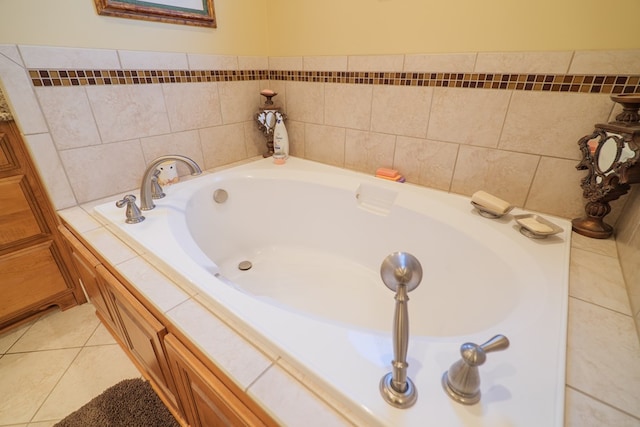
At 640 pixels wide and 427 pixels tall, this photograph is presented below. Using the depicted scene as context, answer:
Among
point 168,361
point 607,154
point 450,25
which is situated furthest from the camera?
point 450,25

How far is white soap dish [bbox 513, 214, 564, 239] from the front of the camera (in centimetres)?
95

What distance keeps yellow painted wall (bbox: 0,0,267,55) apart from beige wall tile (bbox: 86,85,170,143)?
0.17 metres

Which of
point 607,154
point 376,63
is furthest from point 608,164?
point 376,63

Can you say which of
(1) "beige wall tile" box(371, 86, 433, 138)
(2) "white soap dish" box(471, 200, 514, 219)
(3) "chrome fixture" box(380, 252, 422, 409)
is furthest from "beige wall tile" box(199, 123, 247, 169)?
(3) "chrome fixture" box(380, 252, 422, 409)

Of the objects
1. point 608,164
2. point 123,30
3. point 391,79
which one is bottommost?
point 608,164

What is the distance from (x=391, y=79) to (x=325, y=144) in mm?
520

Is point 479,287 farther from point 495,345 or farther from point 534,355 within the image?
point 495,345

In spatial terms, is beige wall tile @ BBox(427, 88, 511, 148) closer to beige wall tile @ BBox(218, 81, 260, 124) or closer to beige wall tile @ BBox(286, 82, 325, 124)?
beige wall tile @ BBox(286, 82, 325, 124)

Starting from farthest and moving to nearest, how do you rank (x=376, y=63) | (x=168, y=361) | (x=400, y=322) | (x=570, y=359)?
(x=376, y=63) < (x=168, y=361) < (x=570, y=359) < (x=400, y=322)

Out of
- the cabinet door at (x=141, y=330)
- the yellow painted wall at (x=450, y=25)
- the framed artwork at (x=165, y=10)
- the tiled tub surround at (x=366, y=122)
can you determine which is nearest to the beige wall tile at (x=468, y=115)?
the tiled tub surround at (x=366, y=122)

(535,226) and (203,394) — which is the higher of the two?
(535,226)

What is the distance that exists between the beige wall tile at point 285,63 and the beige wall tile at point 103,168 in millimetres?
905

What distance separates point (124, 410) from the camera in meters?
1.02

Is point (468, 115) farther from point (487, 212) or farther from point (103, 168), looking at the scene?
point (103, 168)
